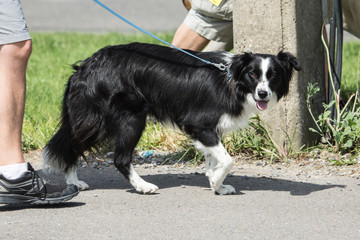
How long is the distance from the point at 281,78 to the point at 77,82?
1.45m

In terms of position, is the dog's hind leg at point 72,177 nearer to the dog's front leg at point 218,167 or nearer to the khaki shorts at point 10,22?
the dog's front leg at point 218,167

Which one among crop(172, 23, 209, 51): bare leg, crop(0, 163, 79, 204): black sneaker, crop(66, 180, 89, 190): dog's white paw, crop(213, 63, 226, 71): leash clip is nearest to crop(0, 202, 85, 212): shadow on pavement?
crop(0, 163, 79, 204): black sneaker

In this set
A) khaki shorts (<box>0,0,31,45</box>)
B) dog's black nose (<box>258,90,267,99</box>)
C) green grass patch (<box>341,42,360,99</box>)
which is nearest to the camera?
khaki shorts (<box>0,0,31,45</box>)

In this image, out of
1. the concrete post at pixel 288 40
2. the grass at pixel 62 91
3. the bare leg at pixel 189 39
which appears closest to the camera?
the concrete post at pixel 288 40

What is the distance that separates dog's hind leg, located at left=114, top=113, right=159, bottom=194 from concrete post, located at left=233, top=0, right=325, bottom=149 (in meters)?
1.31

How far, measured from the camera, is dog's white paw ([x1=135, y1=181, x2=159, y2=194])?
14.6 ft

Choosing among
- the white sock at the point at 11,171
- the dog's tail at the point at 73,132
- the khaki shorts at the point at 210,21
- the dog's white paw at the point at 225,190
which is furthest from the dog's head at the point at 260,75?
the white sock at the point at 11,171

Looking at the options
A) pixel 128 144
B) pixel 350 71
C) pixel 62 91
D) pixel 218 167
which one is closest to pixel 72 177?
pixel 128 144

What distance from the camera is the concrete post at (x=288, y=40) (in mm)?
5184

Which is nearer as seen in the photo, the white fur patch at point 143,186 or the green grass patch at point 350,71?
the white fur patch at point 143,186

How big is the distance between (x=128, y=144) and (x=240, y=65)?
0.98 meters

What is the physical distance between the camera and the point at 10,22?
3922mm

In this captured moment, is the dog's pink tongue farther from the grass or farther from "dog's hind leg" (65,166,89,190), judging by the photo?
"dog's hind leg" (65,166,89,190)

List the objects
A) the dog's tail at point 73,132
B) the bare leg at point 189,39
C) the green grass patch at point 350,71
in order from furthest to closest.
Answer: the green grass patch at point 350,71, the bare leg at point 189,39, the dog's tail at point 73,132
